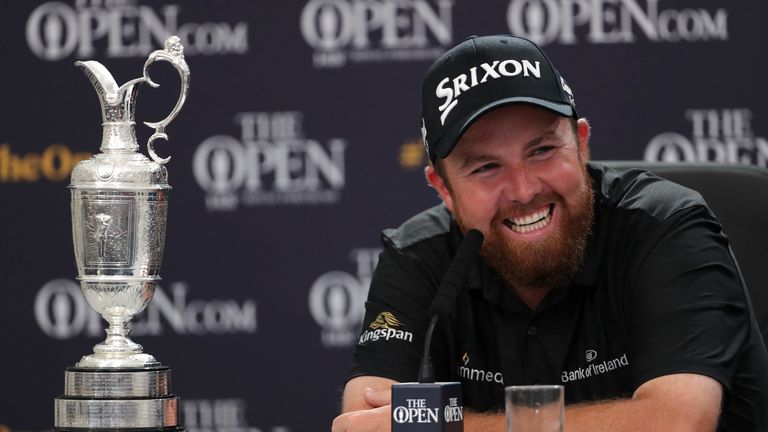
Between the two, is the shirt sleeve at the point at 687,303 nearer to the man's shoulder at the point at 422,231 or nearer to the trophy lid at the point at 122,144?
the man's shoulder at the point at 422,231

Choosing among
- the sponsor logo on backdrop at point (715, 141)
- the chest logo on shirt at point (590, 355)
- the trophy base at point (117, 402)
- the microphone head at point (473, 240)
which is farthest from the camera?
the sponsor logo on backdrop at point (715, 141)

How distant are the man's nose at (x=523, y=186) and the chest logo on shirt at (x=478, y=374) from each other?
0.32 meters

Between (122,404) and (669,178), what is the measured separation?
111cm

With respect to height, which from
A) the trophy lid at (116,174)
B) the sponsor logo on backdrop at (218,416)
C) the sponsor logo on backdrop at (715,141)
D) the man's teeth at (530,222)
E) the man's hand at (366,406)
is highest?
the sponsor logo on backdrop at (715,141)

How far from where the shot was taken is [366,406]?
2.01 m

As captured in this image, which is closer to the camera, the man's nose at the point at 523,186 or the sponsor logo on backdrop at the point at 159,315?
the man's nose at the point at 523,186

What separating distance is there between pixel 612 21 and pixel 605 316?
1.59 meters

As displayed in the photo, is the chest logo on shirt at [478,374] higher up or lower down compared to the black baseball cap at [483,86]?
lower down

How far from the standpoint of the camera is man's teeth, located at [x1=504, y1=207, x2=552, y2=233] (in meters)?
2.05

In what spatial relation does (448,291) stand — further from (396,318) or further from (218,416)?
(218,416)

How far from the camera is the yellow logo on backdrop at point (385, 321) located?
2.16 metres

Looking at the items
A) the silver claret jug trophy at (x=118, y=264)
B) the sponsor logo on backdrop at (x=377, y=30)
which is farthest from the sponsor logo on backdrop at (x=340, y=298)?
the silver claret jug trophy at (x=118, y=264)

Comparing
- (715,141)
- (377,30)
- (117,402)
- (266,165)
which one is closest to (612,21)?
(715,141)

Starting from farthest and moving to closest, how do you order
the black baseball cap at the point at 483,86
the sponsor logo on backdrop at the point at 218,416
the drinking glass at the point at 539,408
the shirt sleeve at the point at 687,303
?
1. the sponsor logo on backdrop at the point at 218,416
2. the black baseball cap at the point at 483,86
3. the shirt sleeve at the point at 687,303
4. the drinking glass at the point at 539,408
